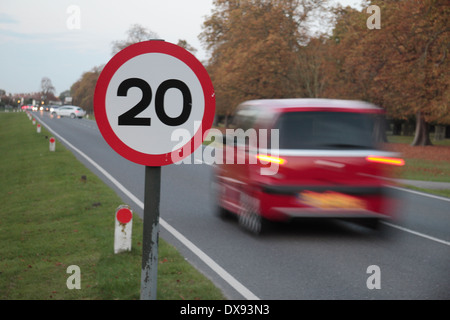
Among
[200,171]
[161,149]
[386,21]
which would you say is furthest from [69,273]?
[386,21]

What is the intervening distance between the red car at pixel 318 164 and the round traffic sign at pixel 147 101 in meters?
5.40

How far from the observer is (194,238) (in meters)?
9.08

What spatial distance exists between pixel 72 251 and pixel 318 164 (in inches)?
141

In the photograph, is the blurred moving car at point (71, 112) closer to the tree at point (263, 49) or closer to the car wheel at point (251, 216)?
the tree at point (263, 49)

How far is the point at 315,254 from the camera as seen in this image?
315 inches

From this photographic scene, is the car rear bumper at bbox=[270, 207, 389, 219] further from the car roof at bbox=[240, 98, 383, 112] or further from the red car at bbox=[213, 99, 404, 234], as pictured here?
the car roof at bbox=[240, 98, 383, 112]

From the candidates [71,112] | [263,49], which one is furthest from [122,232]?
[71,112]

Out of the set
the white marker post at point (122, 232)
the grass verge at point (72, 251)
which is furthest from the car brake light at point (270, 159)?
the white marker post at point (122, 232)

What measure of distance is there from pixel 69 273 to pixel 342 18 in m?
38.7

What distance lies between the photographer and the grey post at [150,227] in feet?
10.1

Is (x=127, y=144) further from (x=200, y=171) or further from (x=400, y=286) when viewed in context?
(x=200, y=171)

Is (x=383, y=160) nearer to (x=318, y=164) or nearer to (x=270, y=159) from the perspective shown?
(x=318, y=164)

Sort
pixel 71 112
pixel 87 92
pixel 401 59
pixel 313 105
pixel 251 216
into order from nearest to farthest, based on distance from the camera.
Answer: pixel 313 105
pixel 251 216
pixel 401 59
pixel 71 112
pixel 87 92
